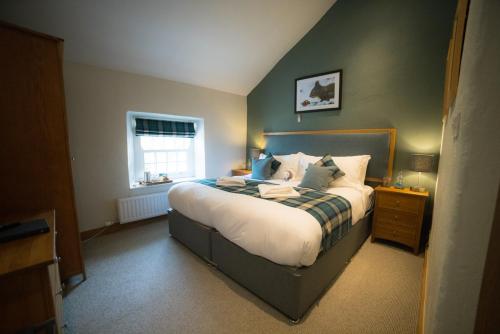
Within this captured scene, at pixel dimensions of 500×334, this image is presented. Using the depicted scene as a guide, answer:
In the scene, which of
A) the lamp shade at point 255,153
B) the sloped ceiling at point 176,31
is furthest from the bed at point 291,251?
the sloped ceiling at point 176,31

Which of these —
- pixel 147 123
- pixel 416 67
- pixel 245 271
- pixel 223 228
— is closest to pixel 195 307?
pixel 245 271

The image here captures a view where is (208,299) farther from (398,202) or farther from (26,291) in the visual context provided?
(398,202)

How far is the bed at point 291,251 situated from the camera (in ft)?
4.75

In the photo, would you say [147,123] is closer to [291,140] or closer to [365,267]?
[291,140]

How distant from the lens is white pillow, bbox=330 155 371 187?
2688 mm

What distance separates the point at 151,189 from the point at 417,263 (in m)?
3.66

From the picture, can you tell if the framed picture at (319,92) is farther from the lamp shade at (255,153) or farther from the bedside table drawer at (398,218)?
the bedside table drawer at (398,218)

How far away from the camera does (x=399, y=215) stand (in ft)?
7.91

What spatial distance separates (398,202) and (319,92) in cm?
202

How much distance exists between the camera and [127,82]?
288 cm

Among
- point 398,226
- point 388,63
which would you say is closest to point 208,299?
point 398,226

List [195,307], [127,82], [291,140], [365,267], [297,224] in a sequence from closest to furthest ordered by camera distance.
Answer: [297,224] < [195,307] < [365,267] < [127,82] < [291,140]

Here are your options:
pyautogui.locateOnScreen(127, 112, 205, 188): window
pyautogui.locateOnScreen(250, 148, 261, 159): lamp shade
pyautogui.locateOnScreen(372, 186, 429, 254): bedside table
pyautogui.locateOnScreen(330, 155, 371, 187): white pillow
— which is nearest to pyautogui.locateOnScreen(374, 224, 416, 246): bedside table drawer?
pyautogui.locateOnScreen(372, 186, 429, 254): bedside table

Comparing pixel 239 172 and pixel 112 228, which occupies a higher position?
pixel 239 172
